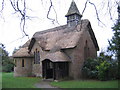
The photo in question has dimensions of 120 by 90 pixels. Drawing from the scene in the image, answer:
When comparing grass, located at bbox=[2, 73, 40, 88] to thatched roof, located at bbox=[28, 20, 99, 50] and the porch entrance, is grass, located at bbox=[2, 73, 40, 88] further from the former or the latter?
thatched roof, located at bbox=[28, 20, 99, 50]

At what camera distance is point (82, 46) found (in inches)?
937

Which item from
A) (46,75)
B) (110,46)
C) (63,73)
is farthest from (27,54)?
(110,46)

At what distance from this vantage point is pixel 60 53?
22484mm

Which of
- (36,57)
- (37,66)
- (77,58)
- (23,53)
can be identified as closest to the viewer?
(77,58)

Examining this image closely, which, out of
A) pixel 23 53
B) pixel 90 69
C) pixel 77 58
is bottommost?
pixel 90 69

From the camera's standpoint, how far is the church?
872 inches

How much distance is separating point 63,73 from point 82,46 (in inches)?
195

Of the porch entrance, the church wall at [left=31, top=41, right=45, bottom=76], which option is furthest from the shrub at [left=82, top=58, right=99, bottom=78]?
the church wall at [left=31, top=41, right=45, bottom=76]

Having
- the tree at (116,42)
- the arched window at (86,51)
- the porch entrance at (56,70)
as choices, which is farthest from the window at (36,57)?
the tree at (116,42)

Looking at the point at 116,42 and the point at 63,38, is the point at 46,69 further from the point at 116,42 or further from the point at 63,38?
the point at 116,42

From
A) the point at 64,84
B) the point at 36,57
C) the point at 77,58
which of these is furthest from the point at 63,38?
the point at 64,84

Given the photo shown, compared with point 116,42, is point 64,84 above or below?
below

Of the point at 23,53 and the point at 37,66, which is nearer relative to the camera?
the point at 37,66

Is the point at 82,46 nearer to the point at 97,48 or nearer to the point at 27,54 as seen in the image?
the point at 97,48
